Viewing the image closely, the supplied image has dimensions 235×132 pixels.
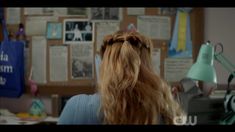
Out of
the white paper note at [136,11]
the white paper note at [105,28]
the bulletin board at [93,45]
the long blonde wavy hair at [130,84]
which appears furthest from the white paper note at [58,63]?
the long blonde wavy hair at [130,84]

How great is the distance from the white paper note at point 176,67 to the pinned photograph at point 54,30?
2.36ft

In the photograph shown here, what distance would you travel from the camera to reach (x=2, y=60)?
2219 mm

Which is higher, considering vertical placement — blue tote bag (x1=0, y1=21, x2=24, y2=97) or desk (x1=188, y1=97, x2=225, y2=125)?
blue tote bag (x1=0, y1=21, x2=24, y2=97)

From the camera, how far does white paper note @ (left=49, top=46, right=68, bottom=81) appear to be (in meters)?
2.26

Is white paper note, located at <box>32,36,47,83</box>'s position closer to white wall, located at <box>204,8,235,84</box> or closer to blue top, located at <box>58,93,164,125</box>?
white wall, located at <box>204,8,235,84</box>

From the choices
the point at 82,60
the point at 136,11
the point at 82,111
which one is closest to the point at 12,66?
the point at 82,60

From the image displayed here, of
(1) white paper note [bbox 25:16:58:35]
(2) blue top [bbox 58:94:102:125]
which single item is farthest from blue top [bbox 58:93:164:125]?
(1) white paper note [bbox 25:16:58:35]

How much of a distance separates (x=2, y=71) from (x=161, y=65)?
40.7 inches

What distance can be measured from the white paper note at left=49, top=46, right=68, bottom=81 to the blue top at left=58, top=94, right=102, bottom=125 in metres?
1.43

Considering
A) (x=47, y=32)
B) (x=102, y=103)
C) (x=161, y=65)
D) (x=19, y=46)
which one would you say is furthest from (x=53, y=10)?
(x=102, y=103)

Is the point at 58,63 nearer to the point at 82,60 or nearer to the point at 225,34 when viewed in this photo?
the point at 82,60

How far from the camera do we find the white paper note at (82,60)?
225 centimetres

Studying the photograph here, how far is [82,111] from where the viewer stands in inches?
32.9
